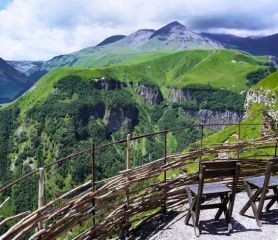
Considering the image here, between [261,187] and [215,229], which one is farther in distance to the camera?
[261,187]

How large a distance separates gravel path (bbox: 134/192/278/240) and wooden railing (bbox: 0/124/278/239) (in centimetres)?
53

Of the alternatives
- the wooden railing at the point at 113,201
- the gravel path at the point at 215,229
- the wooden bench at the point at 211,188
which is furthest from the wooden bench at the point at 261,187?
the wooden railing at the point at 113,201

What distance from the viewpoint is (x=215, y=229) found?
369 inches

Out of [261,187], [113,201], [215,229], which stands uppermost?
[261,187]

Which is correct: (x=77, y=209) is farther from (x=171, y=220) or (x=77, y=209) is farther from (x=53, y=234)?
(x=171, y=220)

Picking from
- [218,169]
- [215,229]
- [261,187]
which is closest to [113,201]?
[215,229]

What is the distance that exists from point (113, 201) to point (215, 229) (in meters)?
2.43

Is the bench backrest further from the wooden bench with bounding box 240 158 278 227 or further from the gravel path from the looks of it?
the gravel path

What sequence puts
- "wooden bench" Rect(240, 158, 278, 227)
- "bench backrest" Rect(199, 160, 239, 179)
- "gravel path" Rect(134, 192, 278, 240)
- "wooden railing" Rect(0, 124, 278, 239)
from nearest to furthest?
"wooden railing" Rect(0, 124, 278, 239) → "bench backrest" Rect(199, 160, 239, 179) → "gravel path" Rect(134, 192, 278, 240) → "wooden bench" Rect(240, 158, 278, 227)

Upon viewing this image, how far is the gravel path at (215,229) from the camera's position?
9.12 m

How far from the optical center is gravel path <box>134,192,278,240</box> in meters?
9.12

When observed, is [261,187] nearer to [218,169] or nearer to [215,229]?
[215,229]

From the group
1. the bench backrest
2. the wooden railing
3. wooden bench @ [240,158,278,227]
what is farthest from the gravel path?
the bench backrest

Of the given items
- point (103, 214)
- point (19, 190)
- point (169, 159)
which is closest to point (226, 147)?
point (169, 159)
